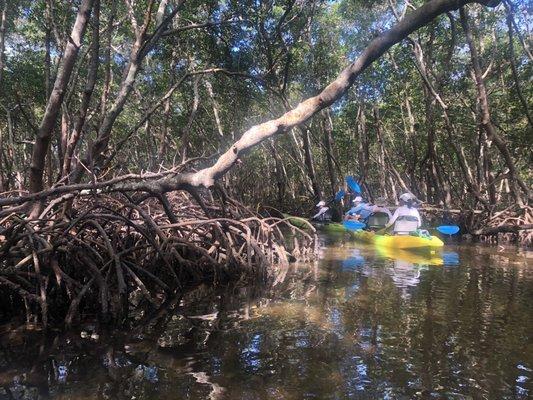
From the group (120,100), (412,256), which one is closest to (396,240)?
(412,256)

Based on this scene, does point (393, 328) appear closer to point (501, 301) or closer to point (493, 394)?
point (493, 394)

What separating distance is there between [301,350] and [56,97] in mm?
3419

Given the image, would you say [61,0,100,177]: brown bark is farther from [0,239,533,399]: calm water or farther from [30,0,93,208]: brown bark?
[0,239,533,399]: calm water

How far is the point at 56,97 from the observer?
4930 mm

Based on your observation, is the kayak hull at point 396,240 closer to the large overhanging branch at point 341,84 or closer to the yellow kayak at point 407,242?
the yellow kayak at point 407,242

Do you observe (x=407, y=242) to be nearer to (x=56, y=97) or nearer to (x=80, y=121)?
(x=80, y=121)

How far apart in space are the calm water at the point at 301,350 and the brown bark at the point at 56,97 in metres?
1.79

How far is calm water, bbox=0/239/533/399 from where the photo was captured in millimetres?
3424

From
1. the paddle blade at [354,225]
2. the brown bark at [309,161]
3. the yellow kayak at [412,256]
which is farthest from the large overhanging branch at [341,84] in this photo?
the brown bark at [309,161]

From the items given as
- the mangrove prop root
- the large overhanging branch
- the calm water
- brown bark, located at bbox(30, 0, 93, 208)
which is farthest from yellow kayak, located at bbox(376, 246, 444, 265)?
brown bark, located at bbox(30, 0, 93, 208)

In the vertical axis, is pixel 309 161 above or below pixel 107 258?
above

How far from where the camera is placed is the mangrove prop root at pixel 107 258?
186 inches

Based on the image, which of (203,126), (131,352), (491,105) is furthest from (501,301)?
(203,126)

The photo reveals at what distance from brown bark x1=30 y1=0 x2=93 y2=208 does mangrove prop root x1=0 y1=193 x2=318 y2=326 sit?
605 mm
